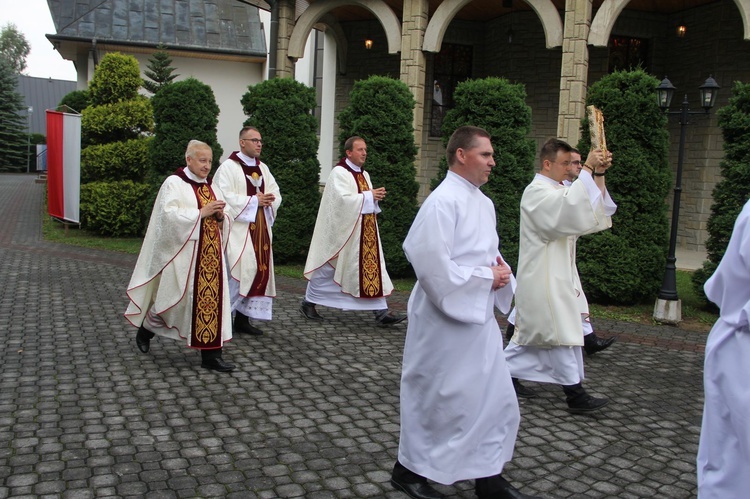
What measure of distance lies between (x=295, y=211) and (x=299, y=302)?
132 inches

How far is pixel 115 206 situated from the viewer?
15453 millimetres

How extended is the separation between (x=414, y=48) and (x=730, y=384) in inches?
482

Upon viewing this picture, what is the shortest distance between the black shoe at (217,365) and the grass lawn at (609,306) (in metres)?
5.05

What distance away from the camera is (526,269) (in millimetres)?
5656

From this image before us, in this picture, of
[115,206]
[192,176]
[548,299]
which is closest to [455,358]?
[548,299]

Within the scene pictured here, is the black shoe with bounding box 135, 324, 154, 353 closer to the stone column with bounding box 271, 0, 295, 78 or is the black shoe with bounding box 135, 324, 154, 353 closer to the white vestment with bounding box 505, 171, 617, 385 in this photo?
the white vestment with bounding box 505, 171, 617, 385

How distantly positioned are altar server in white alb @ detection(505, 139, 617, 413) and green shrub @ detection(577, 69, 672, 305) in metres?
4.37

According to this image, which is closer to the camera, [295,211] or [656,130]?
[656,130]

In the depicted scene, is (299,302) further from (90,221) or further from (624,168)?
(90,221)

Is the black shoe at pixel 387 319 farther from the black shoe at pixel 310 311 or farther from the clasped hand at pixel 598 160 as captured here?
the clasped hand at pixel 598 160

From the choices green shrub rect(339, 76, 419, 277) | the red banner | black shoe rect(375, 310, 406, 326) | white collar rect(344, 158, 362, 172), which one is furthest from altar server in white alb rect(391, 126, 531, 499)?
the red banner

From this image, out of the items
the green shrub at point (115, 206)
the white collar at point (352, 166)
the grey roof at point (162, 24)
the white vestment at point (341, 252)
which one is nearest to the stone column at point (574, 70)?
the white collar at point (352, 166)

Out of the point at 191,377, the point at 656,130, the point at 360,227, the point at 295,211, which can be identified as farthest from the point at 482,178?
the point at 295,211

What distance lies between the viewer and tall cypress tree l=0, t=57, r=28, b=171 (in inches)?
1678
